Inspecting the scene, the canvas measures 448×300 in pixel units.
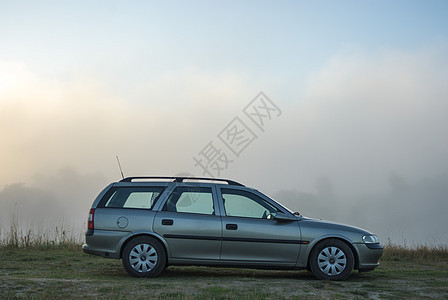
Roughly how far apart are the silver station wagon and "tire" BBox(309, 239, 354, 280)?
0.02 m

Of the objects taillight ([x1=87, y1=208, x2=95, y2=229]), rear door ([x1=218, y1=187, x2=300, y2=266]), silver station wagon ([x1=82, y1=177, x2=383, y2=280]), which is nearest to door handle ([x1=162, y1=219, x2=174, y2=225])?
silver station wagon ([x1=82, y1=177, x2=383, y2=280])

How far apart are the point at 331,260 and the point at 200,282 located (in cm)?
254

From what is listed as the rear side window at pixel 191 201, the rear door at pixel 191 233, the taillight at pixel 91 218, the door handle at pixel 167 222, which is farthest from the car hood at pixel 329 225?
the taillight at pixel 91 218

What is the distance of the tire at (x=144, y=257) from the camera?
10352mm

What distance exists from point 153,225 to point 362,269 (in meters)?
4.00

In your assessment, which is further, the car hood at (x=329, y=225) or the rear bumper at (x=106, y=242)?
the car hood at (x=329, y=225)

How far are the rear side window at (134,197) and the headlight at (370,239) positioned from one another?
3935mm

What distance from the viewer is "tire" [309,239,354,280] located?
34.3 ft

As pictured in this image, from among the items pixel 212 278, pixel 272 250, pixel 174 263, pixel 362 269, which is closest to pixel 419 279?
pixel 362 269

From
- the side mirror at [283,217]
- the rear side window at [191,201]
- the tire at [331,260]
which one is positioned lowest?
the tire at [331,260]

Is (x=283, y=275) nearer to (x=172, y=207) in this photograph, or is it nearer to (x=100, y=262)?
(x=172, y=207)

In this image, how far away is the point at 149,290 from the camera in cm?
879

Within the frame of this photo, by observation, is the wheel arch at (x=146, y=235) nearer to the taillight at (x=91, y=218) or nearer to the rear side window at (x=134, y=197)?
the rear side window at (x=134, y=197)

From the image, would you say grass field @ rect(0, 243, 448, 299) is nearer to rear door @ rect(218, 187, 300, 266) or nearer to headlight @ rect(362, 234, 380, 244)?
rear door @ rect(218, 187, 300, 266)
